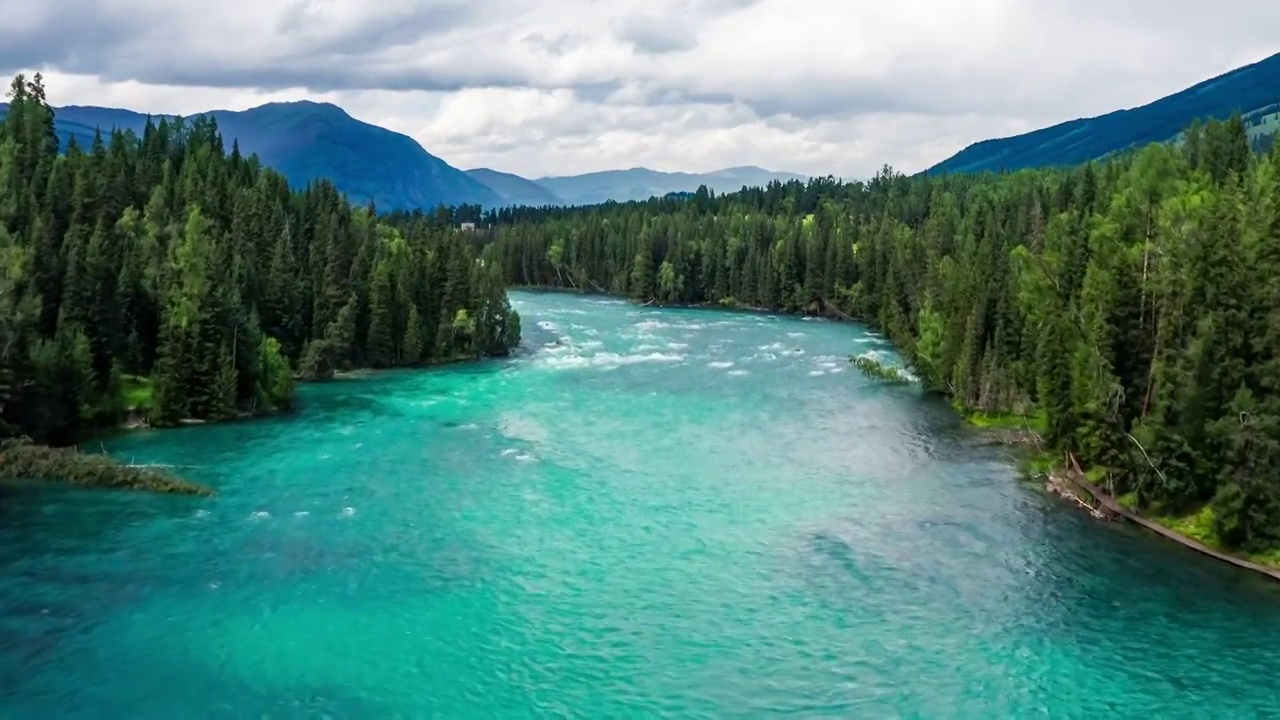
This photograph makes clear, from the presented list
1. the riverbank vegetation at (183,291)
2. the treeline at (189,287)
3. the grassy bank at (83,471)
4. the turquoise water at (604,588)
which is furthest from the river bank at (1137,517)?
the treeline at (189,287)

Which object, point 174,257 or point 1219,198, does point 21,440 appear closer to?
point 174,257

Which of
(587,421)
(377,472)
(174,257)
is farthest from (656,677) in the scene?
(174,257)

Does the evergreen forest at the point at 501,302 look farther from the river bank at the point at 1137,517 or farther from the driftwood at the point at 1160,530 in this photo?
the driftwood at the point at 1160,530

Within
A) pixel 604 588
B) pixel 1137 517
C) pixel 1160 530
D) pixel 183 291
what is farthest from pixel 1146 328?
pixel 183 291

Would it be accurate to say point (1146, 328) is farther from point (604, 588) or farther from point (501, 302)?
point (501, 302)

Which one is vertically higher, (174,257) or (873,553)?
(174,257)

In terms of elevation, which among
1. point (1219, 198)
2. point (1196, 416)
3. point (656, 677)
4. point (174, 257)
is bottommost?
point (656, 677)

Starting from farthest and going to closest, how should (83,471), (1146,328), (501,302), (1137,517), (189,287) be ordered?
(501,302) → (189,287) → (83,471) → (1146,328) → (1137,517)
